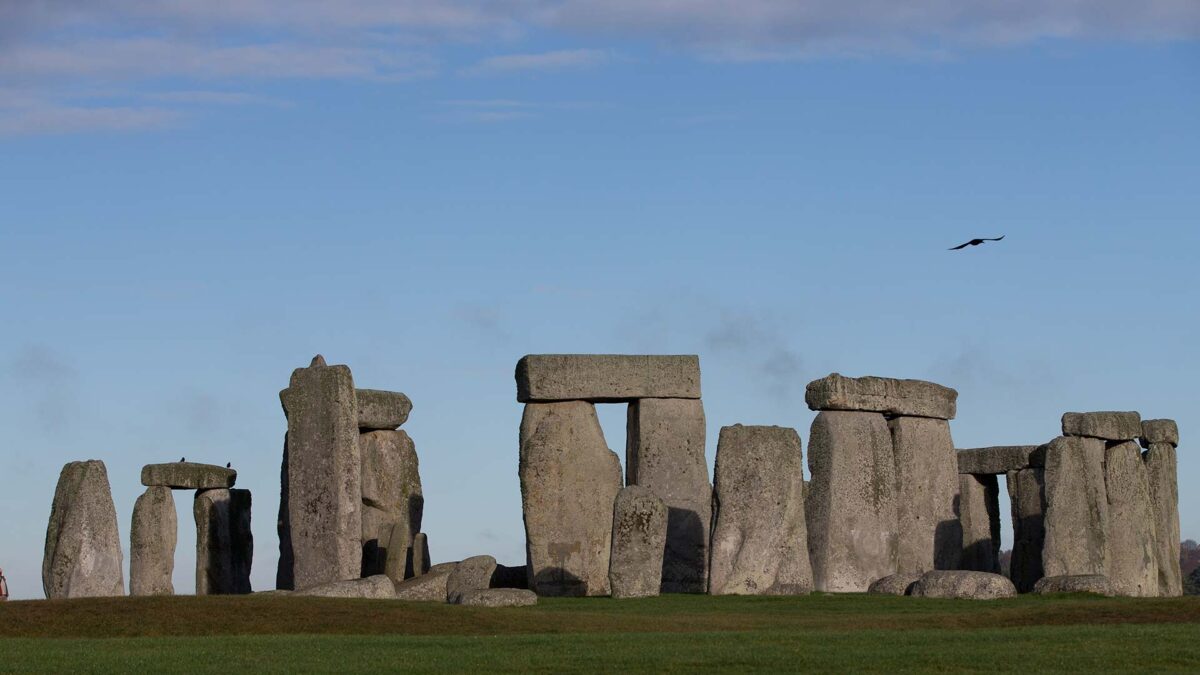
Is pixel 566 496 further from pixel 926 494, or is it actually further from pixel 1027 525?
pixel 1027 525

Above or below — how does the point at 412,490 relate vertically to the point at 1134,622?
above

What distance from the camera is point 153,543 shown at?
118ft

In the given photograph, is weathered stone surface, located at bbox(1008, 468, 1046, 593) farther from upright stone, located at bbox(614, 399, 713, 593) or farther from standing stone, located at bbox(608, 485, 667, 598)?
standing stone, located at bbox(608, 485, 667, 598)

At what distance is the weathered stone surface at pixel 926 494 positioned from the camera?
120 ft

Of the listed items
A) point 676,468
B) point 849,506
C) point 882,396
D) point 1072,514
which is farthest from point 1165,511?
point 676,468

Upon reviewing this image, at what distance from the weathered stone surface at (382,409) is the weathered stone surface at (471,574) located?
5.11 m

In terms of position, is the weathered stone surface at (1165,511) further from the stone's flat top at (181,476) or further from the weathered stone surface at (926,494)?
the stone's flat top at (181,476)

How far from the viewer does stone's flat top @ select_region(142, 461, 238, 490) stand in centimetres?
3647

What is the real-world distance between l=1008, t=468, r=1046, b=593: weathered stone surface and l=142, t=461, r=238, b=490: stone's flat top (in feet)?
42.7

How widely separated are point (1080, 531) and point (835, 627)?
9297 mm

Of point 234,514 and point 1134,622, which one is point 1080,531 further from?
point 234,514

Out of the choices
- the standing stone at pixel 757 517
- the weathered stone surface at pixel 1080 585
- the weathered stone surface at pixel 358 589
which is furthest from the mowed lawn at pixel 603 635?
the weathered stone surface at pixel 358 589

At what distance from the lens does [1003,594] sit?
29281 millimetres

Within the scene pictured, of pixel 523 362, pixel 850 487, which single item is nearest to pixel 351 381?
pixel 523 362
